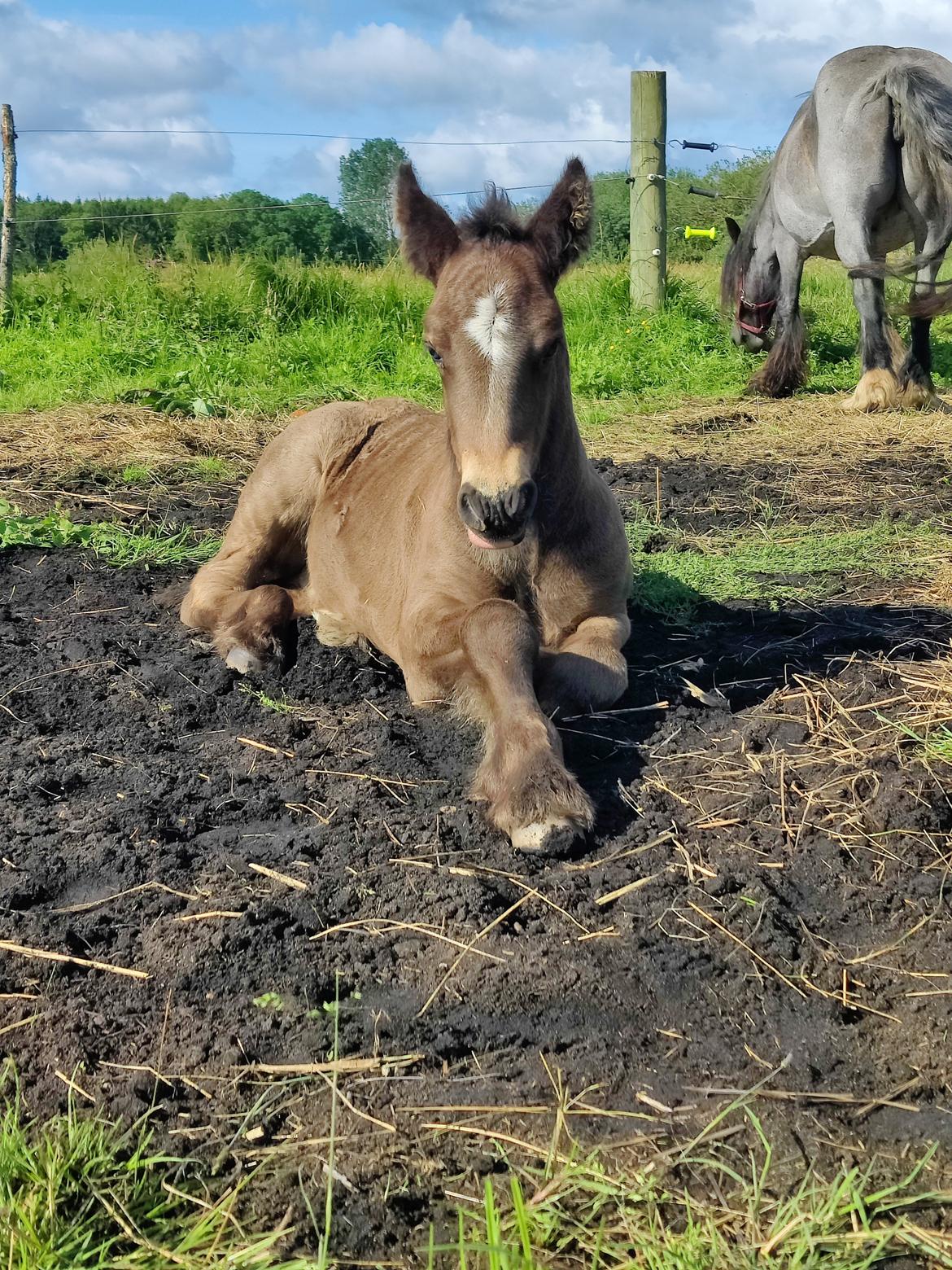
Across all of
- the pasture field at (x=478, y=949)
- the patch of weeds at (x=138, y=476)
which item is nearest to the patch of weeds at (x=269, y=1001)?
the pasture field at (x=478, y=949)

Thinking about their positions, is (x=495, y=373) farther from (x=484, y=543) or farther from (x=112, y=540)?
(x=112, y=540)

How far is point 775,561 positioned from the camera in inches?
219

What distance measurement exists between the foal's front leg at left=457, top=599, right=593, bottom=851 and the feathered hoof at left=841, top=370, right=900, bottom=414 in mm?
6899

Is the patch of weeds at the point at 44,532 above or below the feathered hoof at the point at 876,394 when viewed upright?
below

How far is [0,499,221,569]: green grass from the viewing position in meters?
5.88

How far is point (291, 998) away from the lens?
2.37 m

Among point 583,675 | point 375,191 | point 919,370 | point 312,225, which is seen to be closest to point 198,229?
point 312,225

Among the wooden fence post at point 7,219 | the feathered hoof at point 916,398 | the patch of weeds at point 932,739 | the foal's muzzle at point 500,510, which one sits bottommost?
the patch of weeds at point 932,739

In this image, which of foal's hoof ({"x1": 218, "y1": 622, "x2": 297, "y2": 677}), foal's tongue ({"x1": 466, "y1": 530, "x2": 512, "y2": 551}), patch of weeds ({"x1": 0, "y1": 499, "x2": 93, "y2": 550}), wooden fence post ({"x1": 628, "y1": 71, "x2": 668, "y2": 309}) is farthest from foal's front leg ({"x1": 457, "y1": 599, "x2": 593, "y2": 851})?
wooden fence post ({"x1": 628, "y1": 71, "x2": 668, "y2": 309})

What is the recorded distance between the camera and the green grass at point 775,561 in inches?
200

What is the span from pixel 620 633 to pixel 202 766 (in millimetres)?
1556

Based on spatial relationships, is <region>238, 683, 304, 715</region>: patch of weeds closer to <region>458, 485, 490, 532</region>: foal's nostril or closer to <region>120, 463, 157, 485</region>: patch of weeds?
<region>458, 485, 490, 532</region>: foal's nostril

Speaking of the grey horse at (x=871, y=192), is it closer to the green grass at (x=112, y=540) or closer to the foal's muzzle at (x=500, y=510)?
the green grass at (x=112, y=540)

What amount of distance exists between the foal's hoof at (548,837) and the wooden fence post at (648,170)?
1092 centimetres
